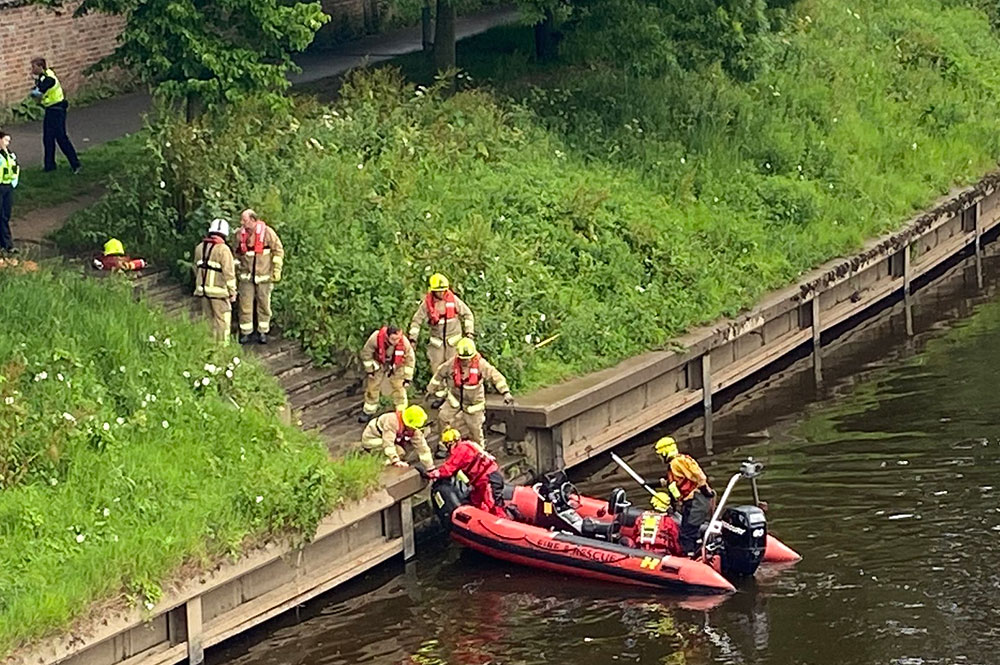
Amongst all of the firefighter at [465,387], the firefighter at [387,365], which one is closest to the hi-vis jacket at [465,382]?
the firefighter at [465,387]

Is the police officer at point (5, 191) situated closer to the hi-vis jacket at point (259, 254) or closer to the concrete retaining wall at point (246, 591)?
the hi-vis jacket at point (259, 254)

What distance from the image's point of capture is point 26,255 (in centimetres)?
A: 2447

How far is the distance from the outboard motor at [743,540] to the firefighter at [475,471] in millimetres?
2754

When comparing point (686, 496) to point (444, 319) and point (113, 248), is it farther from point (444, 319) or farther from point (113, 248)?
point (113, 248)

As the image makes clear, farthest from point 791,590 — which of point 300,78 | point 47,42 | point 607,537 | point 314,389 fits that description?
point 47,42

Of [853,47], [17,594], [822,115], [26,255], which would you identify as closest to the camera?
[17,594]

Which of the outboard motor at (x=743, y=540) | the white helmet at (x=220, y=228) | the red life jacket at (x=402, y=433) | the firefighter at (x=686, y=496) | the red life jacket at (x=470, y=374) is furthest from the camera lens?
the white helmet at (x=220, y=228)

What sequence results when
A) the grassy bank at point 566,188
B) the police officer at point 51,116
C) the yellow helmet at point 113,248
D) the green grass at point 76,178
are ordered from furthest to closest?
the police officer at point 51,116 → the green grass at point 76,178 → the grassy bank at point 566,188 → the yellow helmet at point 113,248

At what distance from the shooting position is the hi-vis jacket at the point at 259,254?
23.3 metres

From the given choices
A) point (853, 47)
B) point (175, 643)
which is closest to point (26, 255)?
point (175, 643)

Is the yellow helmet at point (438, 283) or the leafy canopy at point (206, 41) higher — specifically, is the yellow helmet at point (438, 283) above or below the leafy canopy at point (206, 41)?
below

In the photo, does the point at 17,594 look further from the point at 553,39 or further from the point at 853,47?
the point at 853,47

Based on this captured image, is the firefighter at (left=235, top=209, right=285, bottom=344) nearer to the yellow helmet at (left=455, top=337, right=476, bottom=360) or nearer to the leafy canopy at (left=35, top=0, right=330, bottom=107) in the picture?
the yellow helmet at (left=455, top=337, right=476, bottom=360)

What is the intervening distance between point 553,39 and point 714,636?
19.7 meters
